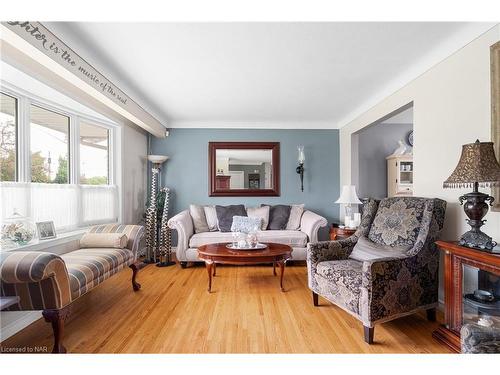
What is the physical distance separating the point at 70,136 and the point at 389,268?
12.4 ft

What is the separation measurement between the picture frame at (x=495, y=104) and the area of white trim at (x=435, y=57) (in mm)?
219

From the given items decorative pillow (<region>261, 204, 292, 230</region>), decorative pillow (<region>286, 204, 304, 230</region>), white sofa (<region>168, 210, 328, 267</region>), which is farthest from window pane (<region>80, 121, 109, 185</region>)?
decorative pillow (<region>286, 204, 304, 230</region>)

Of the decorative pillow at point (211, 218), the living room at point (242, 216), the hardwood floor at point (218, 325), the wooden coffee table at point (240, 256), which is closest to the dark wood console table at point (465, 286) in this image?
the living room at point (242, 216)

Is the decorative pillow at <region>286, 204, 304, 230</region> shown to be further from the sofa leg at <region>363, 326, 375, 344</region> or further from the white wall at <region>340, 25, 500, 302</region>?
the sofa leg at <region>363, 326, 375, 344</region>

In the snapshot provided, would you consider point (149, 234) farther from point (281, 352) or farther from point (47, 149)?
point (281, 352)

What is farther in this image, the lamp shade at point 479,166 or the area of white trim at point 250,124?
the area of white trim at point 250,124

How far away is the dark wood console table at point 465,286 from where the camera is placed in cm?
154

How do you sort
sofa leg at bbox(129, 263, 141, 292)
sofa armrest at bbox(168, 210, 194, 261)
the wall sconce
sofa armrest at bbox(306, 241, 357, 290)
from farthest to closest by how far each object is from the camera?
the wall sconce < sofa armrest at bbox(168, 210, 194, 261) < sofa leg at bbox(129, 263, 141, 292) < sofa armrest at bbox(306, 241, 357, 290)

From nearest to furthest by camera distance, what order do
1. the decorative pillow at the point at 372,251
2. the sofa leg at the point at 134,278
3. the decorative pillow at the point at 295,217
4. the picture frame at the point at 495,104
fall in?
the picture frame at the point at 495,104 < the decorative pillow at the point at 372,251 < the sofa leg at the point at 134,278 < the decorative pillow at the point at 295,217

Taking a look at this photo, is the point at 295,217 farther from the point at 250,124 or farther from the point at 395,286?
the point at 395,286

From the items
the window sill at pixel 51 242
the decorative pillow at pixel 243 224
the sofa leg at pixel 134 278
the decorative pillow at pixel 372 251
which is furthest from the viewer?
the decorative pillow at pixel 243 224

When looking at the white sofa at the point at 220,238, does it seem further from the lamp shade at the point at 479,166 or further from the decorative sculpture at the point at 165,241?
the lamp shade at the point at 479,166

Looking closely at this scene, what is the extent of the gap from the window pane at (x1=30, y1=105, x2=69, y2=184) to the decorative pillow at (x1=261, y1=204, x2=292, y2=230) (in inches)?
115

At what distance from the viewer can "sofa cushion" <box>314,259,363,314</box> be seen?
197 centimetres
